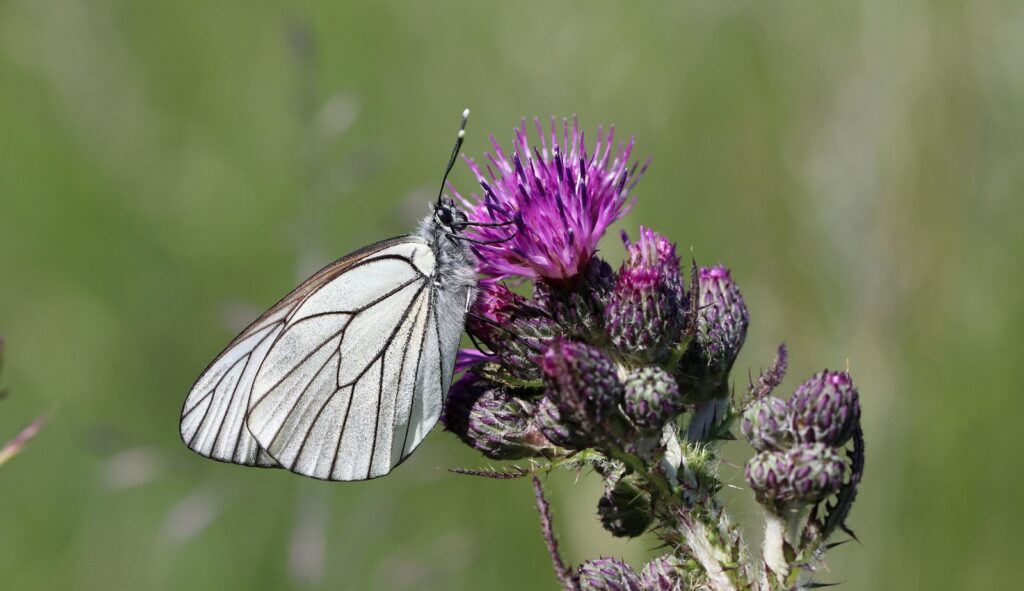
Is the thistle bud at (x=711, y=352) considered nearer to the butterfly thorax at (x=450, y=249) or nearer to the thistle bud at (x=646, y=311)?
the thistle bud at (x=646, y=311)

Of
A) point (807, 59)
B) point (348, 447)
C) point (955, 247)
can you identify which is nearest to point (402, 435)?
point (348, 447)

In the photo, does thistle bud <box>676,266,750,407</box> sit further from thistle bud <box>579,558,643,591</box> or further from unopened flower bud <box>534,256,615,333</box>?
thistle bud <box>579,558,643,591</box>

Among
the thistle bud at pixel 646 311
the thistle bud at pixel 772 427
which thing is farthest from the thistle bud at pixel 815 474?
the thistle bud at pixel 646 311

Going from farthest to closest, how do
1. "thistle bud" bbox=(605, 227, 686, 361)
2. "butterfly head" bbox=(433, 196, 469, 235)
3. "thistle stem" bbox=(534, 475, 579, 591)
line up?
"butterfly head" bbox=(433, 196, 469, 235)
"thistle bud" bbox=(605, 227, 686, 361)
"thistle stem" bbox=(534, 475, 579, 591)

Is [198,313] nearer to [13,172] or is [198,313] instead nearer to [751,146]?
[13,172]

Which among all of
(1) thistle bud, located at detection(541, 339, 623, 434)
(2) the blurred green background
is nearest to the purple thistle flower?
→ (1) thistle bud, located at detection(541, 339, 623, 434)

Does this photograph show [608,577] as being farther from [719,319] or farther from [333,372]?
[333,372]

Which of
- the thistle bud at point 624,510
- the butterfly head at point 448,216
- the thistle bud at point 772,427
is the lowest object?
the thistle bud at point 624,510
